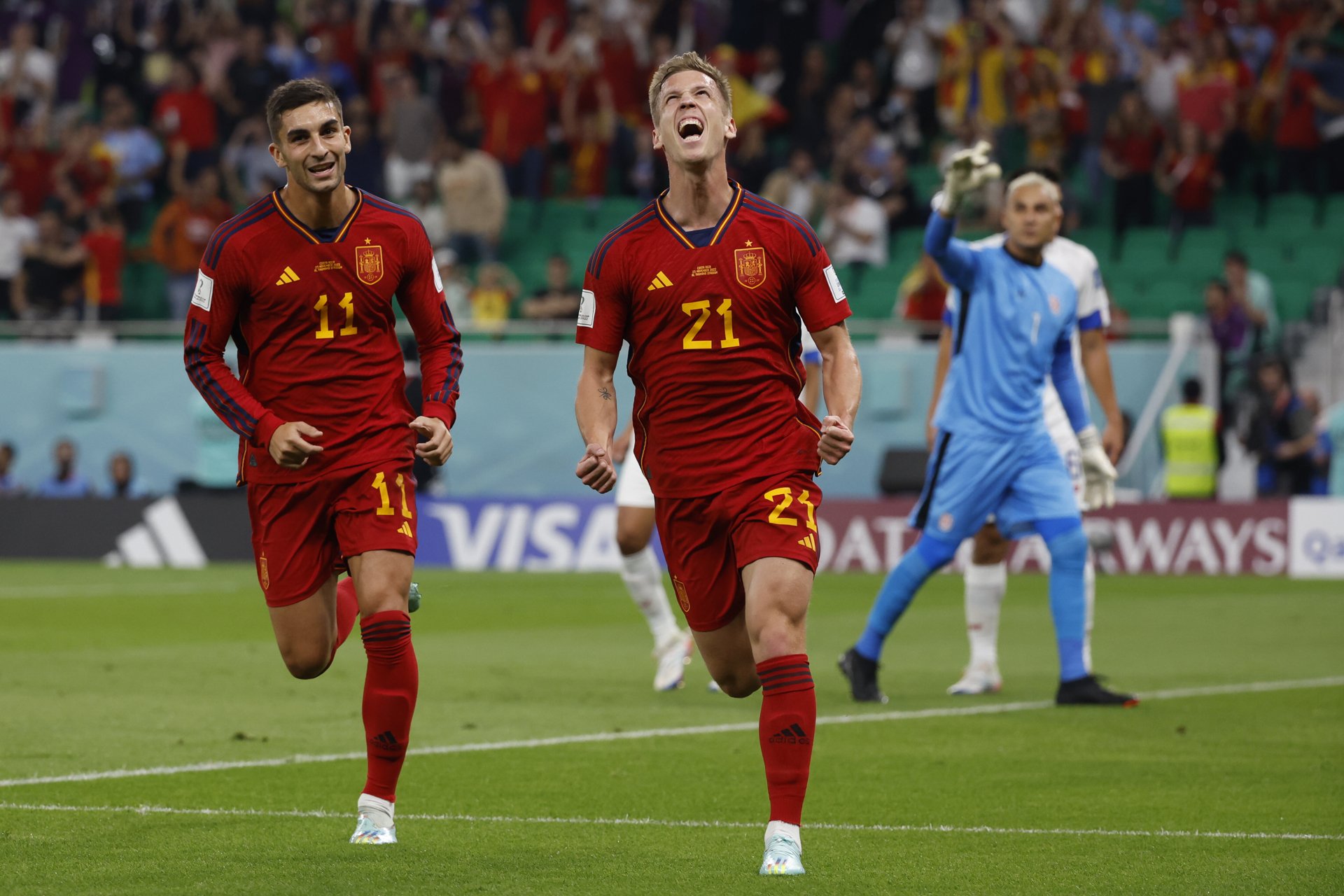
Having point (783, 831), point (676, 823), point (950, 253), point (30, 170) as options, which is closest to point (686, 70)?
point (783, 831)

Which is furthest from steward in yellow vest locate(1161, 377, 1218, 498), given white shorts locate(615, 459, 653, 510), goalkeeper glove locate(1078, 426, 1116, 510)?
white shorts locate(615, 459, 653, 510)

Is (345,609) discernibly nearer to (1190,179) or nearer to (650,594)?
(650,594)

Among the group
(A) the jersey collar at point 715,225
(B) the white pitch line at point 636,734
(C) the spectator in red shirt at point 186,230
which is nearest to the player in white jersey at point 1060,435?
(B) the white pitch line at point 636,734

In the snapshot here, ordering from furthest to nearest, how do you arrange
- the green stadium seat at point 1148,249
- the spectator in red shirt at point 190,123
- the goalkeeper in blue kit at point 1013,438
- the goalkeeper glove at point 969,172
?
the spectator in red shirt at point 190,123 → the green stadium seat at point 1148,249 → the goalkeeper in blue kit at point 1013,438 → the goalkeeper glove at point 969,172

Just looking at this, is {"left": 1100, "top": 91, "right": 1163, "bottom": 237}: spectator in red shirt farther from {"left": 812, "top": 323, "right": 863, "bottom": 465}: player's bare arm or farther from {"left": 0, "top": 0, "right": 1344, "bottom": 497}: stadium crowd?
{"left": 812, "top": 323, "right": 863, "bottom": 465}: player's bare arm

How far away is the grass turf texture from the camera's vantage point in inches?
240

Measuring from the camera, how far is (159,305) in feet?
82.9

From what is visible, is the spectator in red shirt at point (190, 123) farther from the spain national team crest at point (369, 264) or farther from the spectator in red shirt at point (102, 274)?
the spain national team crest at point (369, 264)

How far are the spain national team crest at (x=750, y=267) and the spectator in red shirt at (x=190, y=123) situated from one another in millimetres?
19977

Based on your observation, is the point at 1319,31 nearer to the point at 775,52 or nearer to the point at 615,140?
the point at 775,52

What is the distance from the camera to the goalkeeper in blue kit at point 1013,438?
10586 mm

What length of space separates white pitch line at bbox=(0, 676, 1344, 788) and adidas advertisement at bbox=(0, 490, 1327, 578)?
8.05 m

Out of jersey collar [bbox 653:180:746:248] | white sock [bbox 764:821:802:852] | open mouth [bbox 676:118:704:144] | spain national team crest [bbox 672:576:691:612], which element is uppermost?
open mouth [bbox 676:118:704:144]

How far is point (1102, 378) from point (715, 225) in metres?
5.15
